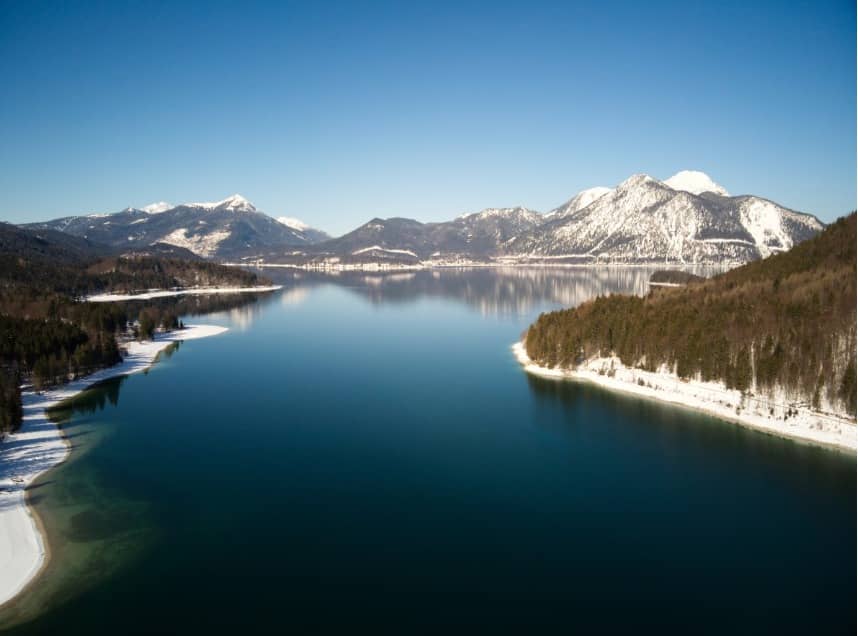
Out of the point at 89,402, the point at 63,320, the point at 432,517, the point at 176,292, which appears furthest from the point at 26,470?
the point at 176,292

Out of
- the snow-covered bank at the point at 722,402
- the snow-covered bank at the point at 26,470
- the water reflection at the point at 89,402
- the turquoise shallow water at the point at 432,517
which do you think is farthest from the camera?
the water reflection at the point at 89,402

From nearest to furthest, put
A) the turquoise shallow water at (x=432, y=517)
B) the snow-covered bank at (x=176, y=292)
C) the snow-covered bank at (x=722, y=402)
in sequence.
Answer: the turquoise shallow water at (x=432, y=517)
the snow-covered bank at (x=722, y=402)
the snow-covered bank at (x=176, y=292)

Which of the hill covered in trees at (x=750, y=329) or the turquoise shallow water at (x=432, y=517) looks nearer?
the turquoise shallow water at (x=432, y=517)

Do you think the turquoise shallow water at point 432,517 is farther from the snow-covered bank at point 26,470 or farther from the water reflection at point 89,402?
the snow-covered bank at point 26,470

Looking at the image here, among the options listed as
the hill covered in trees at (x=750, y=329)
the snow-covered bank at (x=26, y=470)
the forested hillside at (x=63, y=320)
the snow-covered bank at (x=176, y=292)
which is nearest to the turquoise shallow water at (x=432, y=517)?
the snow-covered bank at (x=26, y=470)

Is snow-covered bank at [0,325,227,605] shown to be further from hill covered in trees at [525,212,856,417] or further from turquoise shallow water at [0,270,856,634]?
hill covered in trees at [525,212,856,417]

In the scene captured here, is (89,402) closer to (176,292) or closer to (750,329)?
(750,329)
